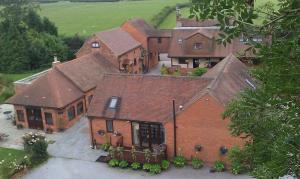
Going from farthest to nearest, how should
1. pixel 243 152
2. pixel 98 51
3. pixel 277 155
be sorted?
pixel 98 51
pixel 243 152
pixel 277 155

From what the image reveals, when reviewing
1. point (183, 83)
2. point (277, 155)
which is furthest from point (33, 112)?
point (277, 155)

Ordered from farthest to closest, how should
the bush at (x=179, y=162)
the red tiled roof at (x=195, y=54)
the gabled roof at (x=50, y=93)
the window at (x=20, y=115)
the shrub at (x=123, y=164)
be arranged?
the red tiled roof at (x=195, y=54) → the window at (x=20, y=115) → the gabled roof at (x=50, y=93) → the shrub at (x=123, y=164) → the bush at (x=179, y=162)

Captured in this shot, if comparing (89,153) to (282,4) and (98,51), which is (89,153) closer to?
(98,51)

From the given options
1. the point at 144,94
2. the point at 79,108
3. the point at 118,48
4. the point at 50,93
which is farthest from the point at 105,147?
the point at 118,48

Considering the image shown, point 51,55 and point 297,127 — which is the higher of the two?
point 297,127

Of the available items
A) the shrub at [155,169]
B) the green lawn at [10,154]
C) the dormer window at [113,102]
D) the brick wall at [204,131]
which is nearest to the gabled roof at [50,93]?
the green lawn at [10,154]

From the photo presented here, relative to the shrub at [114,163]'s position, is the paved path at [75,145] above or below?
below

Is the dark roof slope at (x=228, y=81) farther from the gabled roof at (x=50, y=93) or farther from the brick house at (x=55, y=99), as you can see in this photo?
the gabled roof at (x=50, y=93)
